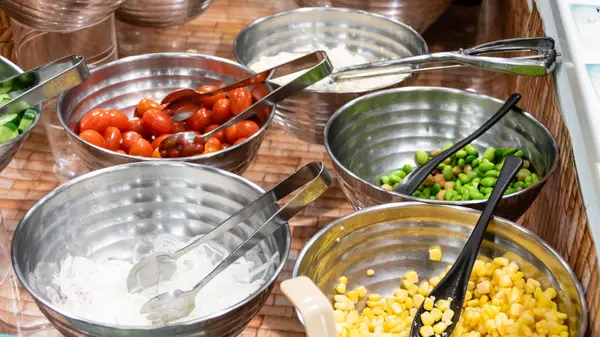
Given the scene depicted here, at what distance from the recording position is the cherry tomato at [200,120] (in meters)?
1.58

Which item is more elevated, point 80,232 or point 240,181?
point 240,181

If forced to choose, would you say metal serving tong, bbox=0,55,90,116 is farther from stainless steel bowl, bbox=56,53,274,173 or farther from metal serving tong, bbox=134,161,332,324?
metal serving tong, bbox=134,161,332,324

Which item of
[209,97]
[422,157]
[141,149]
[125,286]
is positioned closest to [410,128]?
[422,157]

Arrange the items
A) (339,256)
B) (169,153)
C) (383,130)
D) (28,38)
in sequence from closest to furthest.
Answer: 1. (339,256)
2. (169,153)
3. (383,130)
4. (28,38)

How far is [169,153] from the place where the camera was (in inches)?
57.3

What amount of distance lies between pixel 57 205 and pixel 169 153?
0.28 metres

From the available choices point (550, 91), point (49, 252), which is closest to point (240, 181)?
point (49, 252)

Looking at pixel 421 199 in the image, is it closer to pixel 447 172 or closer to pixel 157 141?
pixel 447 172

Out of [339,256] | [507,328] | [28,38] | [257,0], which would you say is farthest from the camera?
[257,0]

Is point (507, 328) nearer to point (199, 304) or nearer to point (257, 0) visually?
point (199, 304)

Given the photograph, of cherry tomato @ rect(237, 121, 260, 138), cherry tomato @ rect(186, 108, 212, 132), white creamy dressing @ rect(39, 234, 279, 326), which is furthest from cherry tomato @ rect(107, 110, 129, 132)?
white creamy dressing @ rect(39, 234, 279, 326)

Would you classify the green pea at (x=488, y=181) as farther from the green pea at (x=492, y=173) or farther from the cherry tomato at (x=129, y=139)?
the cherry tomato at (x=129, y=139)

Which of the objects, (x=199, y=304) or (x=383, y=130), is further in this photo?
(x=383, y=130)

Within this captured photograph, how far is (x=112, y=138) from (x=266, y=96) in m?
0.30
